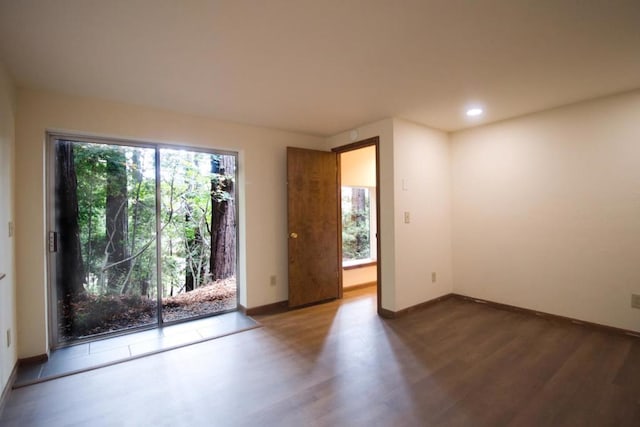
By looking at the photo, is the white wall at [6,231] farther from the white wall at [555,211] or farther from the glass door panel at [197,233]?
the white wall at [555,211]

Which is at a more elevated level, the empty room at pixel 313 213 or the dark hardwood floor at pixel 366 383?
the empty room at pixel 313 213

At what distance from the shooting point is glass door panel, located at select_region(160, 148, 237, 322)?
3.37 metres

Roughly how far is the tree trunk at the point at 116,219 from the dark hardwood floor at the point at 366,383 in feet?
3.24

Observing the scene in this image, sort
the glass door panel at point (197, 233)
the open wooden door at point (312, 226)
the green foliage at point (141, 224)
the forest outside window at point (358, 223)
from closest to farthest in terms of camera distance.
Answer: the green foliage at point (141, 224), the glass door panel at point (197, 233), the open wooden door at point (312, 226), the forest outside window at point (358, 223)

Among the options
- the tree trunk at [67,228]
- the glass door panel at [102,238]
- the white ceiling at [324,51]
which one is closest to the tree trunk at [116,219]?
the glass door panel at [102,238]

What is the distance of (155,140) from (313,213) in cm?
200

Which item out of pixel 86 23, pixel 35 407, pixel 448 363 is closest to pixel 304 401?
pixel 448 363

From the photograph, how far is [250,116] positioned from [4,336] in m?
2.73

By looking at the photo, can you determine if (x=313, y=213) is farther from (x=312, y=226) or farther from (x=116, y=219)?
(x=116, y=219)

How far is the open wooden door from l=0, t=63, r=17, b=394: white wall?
2.49m

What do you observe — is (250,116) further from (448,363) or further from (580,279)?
(580,279)

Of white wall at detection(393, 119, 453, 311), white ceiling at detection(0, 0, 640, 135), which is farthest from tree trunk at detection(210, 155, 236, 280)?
white wall at detection(393, 119, 453, 311)

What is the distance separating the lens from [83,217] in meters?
2.93

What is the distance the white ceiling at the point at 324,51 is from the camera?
162cm
